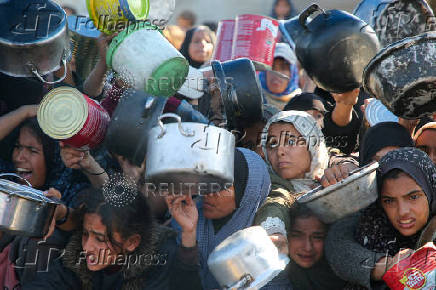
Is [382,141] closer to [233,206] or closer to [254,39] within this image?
[233,206]

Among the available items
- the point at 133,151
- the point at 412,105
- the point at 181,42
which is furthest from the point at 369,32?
the point at 181,42

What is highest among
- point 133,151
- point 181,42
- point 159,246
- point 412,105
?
point 412,105

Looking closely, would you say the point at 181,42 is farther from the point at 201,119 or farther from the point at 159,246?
the point at 159,246

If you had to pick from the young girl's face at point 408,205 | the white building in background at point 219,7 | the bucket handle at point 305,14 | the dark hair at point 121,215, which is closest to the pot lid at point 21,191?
the dark hair at point 121,215

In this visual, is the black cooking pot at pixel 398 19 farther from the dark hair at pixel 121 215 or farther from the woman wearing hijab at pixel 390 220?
the dark hair at pixel 121 215

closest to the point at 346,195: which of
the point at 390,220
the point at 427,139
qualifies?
the point at 390,220

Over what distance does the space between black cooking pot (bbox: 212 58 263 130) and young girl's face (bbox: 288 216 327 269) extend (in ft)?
2.19

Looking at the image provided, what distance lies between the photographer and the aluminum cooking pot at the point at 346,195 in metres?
2.55

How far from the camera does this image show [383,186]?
2709 millimetres

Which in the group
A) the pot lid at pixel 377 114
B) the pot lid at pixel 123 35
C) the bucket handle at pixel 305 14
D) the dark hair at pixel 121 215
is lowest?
the dark hair at pixel 121 215

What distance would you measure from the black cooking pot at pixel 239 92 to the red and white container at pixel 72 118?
608 mm

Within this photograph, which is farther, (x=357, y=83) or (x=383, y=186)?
(x=357, y=83)

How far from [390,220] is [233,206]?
24.9 inches

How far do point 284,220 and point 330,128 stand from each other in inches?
43.9
